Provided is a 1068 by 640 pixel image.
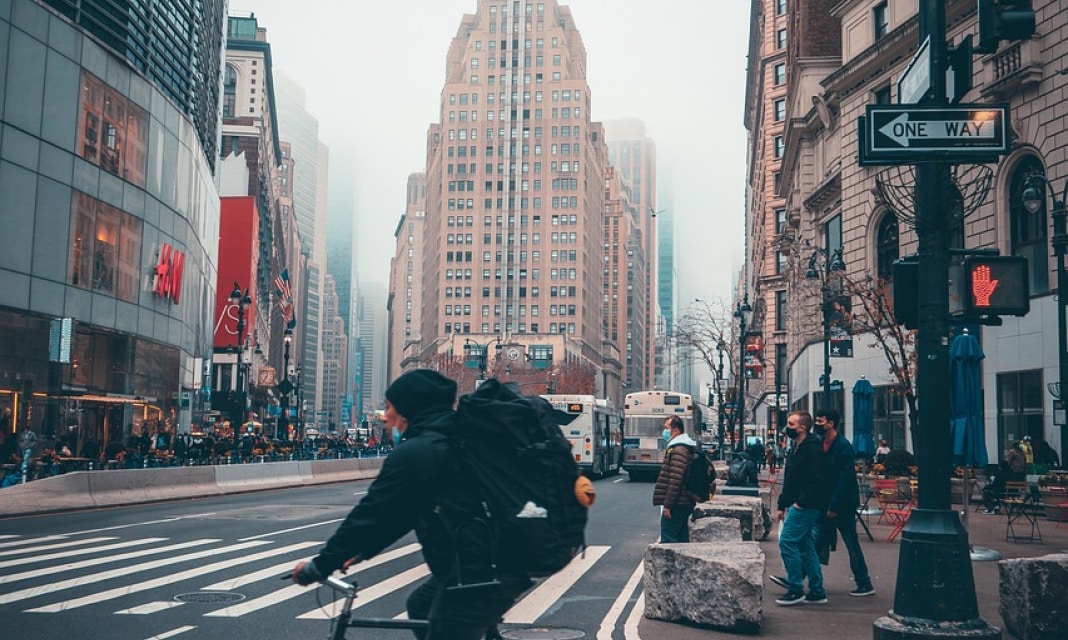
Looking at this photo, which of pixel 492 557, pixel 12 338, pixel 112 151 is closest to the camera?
pixel 492 557

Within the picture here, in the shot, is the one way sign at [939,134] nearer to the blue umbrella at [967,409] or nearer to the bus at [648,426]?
the blue umbrella at [967,409]

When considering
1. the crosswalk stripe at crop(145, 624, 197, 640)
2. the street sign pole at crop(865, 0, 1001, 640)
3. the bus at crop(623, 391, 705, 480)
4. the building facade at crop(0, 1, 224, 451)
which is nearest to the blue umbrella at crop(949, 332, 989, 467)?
the street sign pole at crop(865, 0, 1001, 640)

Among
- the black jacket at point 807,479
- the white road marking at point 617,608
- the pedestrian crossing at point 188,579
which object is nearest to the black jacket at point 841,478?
the black jacket at point 807,479

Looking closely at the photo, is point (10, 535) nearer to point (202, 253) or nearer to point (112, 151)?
point (112, 151)

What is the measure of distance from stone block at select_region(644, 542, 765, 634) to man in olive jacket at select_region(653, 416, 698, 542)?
2274 millimetres

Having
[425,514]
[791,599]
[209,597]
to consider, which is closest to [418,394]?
[425,514]

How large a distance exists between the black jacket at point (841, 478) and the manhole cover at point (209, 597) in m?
6.18

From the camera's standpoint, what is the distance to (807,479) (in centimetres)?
1030

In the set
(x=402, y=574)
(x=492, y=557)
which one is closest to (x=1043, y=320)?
(x=402, y=574)

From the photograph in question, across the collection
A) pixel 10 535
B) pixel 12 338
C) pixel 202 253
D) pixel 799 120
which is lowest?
pixel 10 535

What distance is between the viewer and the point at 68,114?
33.7 meters

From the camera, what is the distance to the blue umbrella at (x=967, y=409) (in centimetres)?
1356

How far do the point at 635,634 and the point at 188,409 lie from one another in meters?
43.2

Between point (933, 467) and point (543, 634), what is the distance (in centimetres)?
349
